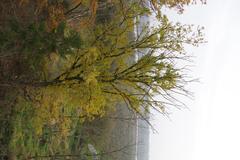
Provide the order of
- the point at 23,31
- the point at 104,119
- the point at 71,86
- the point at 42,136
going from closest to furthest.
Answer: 1. the point at 23,31
2. the point at 71,86
3. the point at 42,136
4. the point at 104,119

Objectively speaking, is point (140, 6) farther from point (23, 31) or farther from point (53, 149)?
point (53, 149)

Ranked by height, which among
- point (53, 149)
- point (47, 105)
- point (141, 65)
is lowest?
point (53, 149)

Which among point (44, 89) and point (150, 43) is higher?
point (150, 43)

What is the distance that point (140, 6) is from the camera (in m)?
12.1

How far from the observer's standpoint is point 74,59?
11484 millimetres

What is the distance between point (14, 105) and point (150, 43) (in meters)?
4.68

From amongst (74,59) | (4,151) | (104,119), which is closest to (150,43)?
(74,59)

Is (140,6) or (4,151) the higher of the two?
(140,6)

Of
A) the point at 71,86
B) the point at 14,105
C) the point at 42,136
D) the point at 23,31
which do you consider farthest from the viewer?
the point at 42,136

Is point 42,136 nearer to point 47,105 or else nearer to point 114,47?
point 47,105

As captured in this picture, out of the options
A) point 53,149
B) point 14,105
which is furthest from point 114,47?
point 53,149

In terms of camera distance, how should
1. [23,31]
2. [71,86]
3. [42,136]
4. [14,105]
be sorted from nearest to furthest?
[23,31]
[71,86]
[14,105]
[42,136]

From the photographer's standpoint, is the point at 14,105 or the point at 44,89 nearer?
the point at 44,89

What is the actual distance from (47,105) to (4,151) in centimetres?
292
